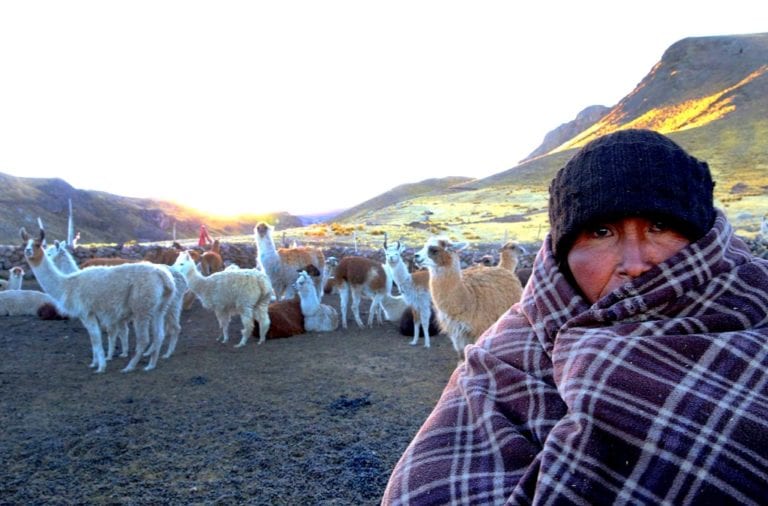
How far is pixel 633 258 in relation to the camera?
1.22m

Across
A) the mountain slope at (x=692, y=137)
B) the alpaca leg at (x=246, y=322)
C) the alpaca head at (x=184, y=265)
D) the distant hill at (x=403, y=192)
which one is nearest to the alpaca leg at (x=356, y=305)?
the alpaca leg at (x=246, y=322)

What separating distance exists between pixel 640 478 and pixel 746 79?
308 feet

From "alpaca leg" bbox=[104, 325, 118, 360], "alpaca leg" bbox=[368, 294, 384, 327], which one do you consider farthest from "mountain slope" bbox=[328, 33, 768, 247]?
"alpaca leg" bbox=[104, 325, 118, 360]

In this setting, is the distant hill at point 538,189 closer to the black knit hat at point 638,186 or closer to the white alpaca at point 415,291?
the white alpaca at point 415,291

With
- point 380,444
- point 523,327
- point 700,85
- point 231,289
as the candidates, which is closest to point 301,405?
point 380,444

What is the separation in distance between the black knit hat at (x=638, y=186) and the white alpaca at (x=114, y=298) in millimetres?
7591

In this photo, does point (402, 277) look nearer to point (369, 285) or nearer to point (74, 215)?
point (369, 285)

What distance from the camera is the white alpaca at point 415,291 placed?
32.4 feet

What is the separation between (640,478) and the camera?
0.98 meters

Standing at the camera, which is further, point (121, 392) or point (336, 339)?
point (336, 339)

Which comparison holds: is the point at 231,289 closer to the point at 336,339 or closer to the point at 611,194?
the point at 336,339

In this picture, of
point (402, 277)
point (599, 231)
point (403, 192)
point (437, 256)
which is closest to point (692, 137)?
point (403, 192)

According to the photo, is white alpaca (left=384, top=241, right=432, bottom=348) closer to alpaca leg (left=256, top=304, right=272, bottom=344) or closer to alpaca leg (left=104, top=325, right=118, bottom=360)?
alpaca leg (left=256, top=304, right=272, bottom=344)

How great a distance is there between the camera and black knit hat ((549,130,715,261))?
1.21m
